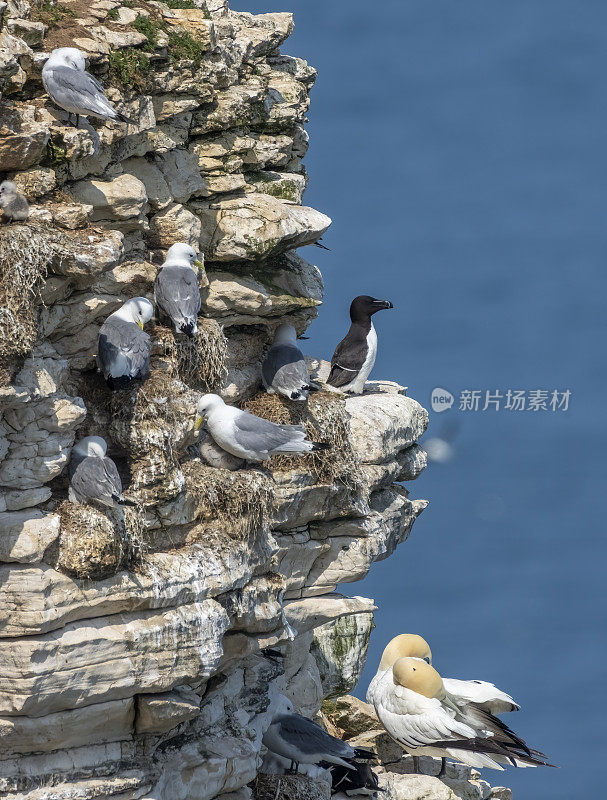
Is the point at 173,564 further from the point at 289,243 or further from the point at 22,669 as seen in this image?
the point at 289,243

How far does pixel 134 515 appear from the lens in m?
9.68

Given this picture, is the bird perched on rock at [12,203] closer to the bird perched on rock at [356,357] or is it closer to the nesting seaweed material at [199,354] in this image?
the nesting seaweed material at [199,354]

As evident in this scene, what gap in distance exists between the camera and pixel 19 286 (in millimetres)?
9070

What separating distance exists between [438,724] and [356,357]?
3.72 metres

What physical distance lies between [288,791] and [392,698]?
186cm

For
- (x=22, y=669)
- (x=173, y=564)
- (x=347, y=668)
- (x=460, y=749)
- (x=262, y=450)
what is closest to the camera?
(x=22, y=669)

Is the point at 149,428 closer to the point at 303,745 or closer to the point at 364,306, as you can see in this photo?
the point at 303,745

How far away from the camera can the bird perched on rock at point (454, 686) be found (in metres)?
13.4

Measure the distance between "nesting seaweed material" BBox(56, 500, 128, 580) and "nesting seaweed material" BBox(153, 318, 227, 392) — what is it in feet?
5.35

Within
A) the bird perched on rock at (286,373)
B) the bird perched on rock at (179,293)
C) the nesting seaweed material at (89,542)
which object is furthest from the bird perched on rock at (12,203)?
the bird perched on rock at (286,373)

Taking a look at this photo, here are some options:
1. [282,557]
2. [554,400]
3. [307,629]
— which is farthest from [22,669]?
[554,400]

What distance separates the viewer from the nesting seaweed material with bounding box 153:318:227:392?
10680 mm

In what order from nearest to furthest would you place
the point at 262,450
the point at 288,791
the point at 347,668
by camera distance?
the point at 262,450, the point at 288,791, the point at 347,668

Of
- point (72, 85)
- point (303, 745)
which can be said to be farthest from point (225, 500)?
point (72, 85)
